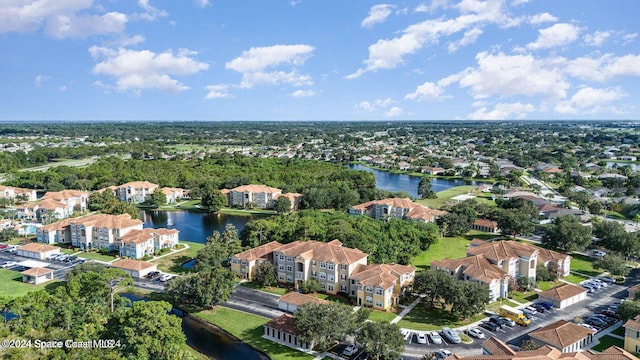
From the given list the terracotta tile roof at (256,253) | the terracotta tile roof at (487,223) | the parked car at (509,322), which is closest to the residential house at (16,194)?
the terracotta tile roof at (256,253)

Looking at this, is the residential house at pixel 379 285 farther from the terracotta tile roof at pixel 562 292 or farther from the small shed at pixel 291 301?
the terracotta tile roof at pixel 562 292

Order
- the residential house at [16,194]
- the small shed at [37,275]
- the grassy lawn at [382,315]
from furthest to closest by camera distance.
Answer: the residential house at [16,194], the small shed at [37,275], the grassy lawn at [382,315]

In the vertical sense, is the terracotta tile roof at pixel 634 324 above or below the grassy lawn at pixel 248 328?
above

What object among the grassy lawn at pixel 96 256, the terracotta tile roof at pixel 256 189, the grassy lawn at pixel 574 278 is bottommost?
the grassy lawn at pixel 574 278

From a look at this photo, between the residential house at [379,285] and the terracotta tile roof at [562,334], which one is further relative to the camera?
the residential house at [379,285]

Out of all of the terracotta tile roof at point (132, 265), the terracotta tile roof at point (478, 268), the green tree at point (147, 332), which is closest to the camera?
the green tree at point (147, 332)

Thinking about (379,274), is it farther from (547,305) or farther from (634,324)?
(634,324)

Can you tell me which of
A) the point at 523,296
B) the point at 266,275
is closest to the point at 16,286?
the point at 266,275
